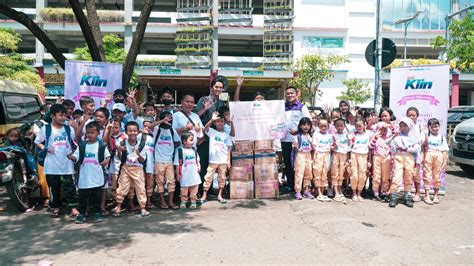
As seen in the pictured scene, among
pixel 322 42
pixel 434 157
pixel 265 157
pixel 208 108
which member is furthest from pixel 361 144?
pixel 322 42

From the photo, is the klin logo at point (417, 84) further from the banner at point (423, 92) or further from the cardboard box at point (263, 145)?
the cardboard box at point (263, 145)

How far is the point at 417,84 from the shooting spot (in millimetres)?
7148

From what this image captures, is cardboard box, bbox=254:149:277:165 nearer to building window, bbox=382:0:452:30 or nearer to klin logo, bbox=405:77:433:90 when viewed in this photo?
klin logo, bbox=405:77:433:90

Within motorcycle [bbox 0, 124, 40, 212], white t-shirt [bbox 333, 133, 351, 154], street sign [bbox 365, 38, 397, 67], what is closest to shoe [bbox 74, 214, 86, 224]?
motorcycle [bbox 0, 124, 40, 212]

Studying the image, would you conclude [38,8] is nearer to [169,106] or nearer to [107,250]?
[169,106]

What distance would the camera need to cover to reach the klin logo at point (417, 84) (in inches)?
277

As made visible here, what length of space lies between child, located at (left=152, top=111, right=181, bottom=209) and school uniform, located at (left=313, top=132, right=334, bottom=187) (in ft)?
7.58

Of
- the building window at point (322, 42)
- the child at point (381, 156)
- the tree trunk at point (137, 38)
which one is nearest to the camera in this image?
the child at point (381, 156)

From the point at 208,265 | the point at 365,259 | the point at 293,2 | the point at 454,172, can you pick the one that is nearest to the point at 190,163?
the point at 208,265

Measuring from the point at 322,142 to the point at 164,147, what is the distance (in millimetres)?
2567

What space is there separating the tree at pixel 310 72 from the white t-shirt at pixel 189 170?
58.0 ft

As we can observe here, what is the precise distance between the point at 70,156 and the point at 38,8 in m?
23.4

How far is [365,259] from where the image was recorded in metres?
4.07

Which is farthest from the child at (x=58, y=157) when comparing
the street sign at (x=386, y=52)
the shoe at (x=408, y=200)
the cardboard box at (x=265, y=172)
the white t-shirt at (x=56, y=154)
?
the street sign at (x=386, y=52)
